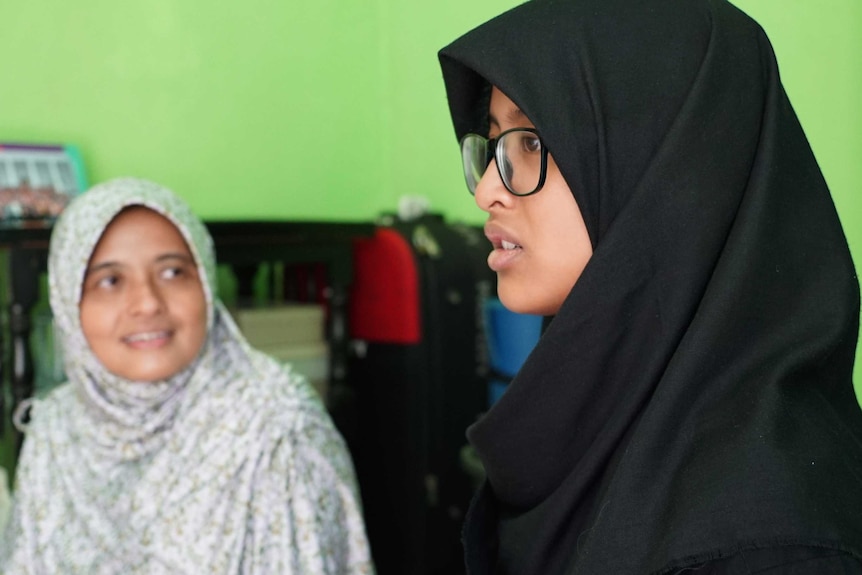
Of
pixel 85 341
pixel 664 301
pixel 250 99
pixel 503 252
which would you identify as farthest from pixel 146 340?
pixel 250 99

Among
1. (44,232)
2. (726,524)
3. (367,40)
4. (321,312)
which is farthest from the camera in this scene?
A: (367,40)

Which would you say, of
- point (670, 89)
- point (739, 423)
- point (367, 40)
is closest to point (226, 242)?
point (367, 40)

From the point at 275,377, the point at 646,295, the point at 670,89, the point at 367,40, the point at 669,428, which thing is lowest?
the point at 275,377

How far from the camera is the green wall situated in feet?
6.61

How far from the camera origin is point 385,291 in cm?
198

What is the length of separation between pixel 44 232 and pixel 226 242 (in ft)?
1.25

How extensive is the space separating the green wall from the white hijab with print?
0.77 metres

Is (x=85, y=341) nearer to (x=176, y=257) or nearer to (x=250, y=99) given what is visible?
(x=176, y=257)

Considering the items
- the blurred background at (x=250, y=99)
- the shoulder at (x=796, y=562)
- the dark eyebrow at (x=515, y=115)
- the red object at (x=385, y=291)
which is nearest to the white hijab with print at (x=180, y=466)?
the blurred background at (x=250, y=99)

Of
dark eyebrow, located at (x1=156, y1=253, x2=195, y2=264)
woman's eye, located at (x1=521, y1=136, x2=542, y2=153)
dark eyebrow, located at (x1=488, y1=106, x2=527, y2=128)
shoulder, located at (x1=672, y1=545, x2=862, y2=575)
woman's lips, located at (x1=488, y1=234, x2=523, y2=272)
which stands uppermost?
dark eyebrow, located at (x1=488, y1=106, x2=527, y2=128)

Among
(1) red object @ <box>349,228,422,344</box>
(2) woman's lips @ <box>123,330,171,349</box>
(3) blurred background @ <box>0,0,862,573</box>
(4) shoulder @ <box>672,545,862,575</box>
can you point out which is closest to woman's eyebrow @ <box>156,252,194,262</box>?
(2) woman's lips @ <box>123,330,171,349</box>

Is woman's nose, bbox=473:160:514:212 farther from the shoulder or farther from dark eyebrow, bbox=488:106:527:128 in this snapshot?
the shoulder

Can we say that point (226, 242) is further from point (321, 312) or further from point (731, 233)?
point (731, 233)

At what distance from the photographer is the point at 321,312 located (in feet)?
6.57
